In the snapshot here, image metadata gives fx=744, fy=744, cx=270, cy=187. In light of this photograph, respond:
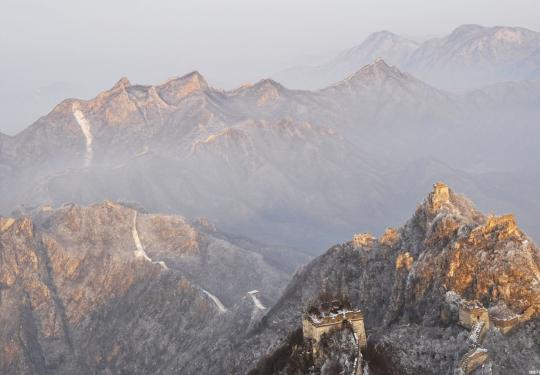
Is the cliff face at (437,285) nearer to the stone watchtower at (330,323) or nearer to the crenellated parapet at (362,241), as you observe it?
the crenellated parapet at (362,241)

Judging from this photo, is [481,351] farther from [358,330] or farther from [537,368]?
[358,330]

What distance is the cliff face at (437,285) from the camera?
78.6 metres

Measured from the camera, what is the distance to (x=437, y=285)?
9919 cm

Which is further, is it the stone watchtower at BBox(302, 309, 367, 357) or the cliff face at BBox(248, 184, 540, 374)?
the cliff face at BBox(248, 184, 540, 374)

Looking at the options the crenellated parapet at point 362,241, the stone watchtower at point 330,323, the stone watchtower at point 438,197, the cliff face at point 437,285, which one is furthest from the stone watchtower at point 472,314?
the crenellated parapet at point 362,241

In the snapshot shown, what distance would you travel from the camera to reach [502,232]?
322 ft

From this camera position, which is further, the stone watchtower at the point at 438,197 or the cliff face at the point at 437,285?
the stone watchtower at the point at 438,197

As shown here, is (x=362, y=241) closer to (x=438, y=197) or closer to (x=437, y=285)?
(x=438, y=197)

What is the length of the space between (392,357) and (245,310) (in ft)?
379

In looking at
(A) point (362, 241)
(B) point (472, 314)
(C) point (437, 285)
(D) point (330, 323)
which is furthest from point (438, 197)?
(D) point (330, 323)

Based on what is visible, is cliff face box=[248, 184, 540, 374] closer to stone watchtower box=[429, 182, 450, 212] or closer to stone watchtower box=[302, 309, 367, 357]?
stone watchtower box=[429, 182, 450, 212]

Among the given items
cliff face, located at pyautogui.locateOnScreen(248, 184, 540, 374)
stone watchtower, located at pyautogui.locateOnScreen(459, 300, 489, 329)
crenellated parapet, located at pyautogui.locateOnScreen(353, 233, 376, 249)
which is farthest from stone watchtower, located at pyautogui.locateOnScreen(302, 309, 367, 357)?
crenellated parapet, located at pyautogui.locateOnScreen(353, 233, 376, 249)

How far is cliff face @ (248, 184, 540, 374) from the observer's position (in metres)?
78.6

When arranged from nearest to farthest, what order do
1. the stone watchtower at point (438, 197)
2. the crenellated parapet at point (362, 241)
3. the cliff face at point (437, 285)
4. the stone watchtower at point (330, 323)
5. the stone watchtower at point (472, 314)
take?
1. the stone watchtower at point (330, 323)
2. the cliff face at point (437, 285)
3. the stone watchtower at point (472, 314)
4. the stone watchtower at point (438, 197)
5. the crenellated parapet at point (362, 241)
